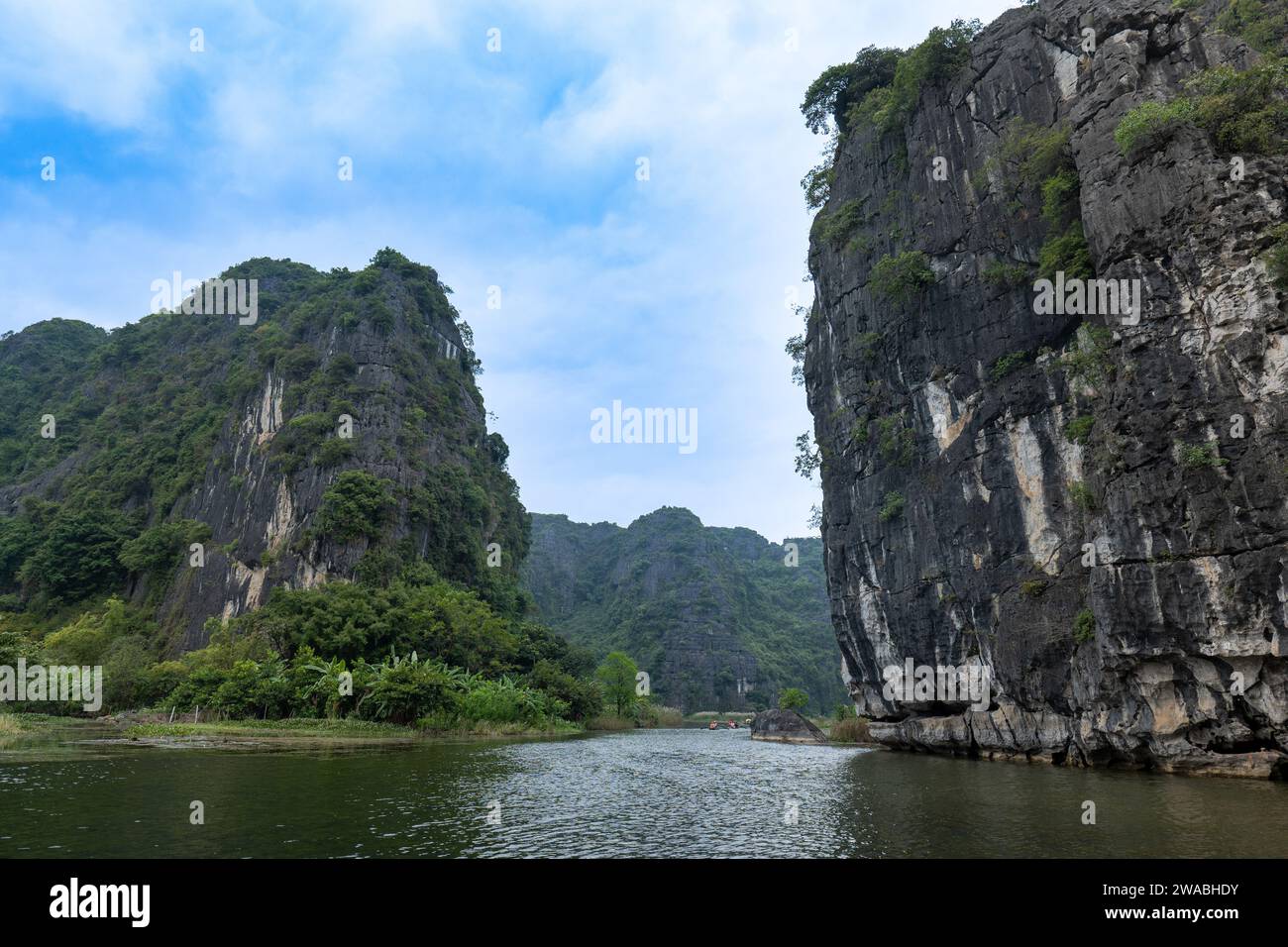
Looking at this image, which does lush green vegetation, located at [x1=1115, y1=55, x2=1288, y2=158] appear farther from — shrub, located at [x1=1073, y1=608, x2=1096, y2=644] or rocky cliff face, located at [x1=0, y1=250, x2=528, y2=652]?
rocky cliff face, located at [x1=0, y1=250, x2=528, y2=652]

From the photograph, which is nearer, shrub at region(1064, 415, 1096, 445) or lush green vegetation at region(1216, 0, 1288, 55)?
lush green vegetation at region(1216, 0, 1288, 55)

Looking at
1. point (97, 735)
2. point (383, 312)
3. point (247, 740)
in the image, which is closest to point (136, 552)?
point (383, 312)

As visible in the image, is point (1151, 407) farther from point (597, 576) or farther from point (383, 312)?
point (597, 576)

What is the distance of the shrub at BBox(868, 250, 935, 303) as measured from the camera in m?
32.3

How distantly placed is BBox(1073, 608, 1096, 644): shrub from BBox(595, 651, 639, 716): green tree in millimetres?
45976

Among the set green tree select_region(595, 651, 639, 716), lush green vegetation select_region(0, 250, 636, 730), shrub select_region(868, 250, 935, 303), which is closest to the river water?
lush green vegetation select_region(0, 250, 636, 730)

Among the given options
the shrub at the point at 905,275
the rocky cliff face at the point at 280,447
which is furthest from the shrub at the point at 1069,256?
the rocky cliff face at the point at 280,447

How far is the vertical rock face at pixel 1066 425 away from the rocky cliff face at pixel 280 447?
3464 cm

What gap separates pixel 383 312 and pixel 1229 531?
209ft

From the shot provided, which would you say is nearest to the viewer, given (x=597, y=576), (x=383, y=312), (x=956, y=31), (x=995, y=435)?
(x=995, y=435)

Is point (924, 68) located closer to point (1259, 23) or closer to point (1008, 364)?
point (1259, 23)

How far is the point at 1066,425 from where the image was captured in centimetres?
2575

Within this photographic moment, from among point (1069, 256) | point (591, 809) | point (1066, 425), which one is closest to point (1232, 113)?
point (1069, 256)

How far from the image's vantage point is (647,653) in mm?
109062
